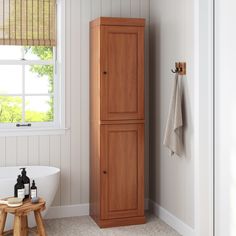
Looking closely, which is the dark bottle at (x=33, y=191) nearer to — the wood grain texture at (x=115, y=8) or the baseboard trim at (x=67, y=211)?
the baseboard trim at (x=67, y=211)

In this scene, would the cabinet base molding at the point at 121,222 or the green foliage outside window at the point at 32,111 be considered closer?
the cabinet base molding at the point at 121,222

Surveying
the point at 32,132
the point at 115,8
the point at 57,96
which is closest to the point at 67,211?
the point at 32,132

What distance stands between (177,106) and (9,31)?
188 centimetres

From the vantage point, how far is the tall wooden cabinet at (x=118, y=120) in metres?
4.48

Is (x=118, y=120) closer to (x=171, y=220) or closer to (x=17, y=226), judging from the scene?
(x=171, y=220)

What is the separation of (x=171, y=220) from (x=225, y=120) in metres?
1.33

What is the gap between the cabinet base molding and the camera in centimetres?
452

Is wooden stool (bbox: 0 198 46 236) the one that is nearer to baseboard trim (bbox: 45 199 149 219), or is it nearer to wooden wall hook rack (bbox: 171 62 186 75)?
baseboard trim (bbox: 45 199 149 219)

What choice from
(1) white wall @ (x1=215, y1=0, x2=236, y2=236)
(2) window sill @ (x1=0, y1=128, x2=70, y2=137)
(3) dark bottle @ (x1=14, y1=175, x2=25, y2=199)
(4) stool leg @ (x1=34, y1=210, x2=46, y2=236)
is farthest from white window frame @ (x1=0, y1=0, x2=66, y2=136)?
(1) white wall @ (x1=215, y1=0, x2=236, y2=236)

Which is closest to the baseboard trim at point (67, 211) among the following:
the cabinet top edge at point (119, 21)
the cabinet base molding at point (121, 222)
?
the cabinet base molding at point (121, 222)

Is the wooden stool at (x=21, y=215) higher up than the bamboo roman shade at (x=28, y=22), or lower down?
lower down

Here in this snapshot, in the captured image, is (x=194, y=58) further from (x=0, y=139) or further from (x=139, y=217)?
(x=0, y=139)

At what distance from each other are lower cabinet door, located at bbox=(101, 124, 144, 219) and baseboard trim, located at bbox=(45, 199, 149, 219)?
45cm

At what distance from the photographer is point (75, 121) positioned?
4.87m
